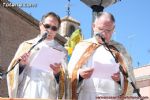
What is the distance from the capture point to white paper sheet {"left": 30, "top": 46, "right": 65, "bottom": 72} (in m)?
6.86

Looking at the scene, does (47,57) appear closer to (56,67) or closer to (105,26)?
(56,67)

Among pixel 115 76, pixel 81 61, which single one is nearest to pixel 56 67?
pixel 81 61

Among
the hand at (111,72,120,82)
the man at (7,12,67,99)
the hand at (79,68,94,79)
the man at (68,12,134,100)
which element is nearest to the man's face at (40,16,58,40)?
the man at (7,12,67,99)

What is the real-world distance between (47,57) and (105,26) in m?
0.82

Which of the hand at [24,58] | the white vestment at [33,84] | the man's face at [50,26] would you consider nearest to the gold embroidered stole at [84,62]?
the white vestment at [33,84]

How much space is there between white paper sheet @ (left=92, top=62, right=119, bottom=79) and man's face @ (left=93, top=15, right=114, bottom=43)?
473 millimetres

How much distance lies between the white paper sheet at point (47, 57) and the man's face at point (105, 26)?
0.55 meters

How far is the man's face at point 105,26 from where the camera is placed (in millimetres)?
7020

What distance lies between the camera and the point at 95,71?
22.0ft

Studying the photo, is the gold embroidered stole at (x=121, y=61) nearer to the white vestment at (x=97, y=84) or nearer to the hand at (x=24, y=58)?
the white vestment at (x=97, y=84)

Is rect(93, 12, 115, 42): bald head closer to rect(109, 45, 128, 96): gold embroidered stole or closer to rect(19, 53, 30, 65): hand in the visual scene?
rect(109, 45, 128, 96): gold embroidered stole

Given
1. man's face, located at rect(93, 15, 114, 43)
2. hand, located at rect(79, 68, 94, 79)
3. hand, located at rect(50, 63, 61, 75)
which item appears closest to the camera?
hand, located at rect(79, 68, 94, 79)

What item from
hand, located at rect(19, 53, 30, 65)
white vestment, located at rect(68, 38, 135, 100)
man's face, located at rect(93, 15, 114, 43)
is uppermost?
man's face, located at rect(93, 15, 114, 43)

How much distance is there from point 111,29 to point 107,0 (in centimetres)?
266
